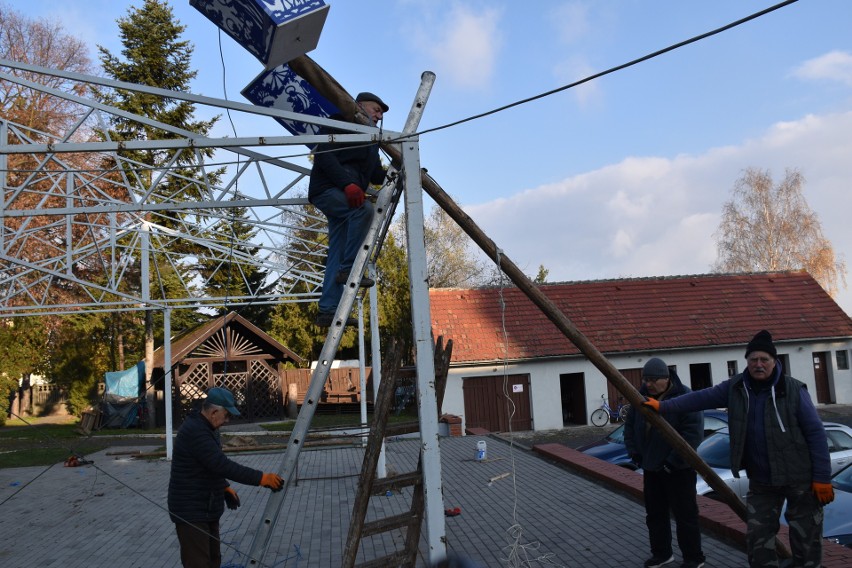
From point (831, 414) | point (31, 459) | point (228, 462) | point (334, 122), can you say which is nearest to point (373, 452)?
point (228, 462)

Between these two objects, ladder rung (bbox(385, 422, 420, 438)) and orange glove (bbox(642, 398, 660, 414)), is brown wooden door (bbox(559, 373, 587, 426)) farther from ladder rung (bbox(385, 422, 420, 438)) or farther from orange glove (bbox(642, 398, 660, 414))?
ladder rung (bbox(385, 422, 420, 438))

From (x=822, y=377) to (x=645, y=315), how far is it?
7.53 metres

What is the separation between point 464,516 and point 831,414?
68.7 feet

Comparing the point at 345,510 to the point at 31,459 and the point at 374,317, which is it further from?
the point at 31,459

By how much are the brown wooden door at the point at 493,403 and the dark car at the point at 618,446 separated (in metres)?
10.8

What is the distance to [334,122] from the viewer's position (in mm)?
4910

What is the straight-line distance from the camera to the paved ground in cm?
667

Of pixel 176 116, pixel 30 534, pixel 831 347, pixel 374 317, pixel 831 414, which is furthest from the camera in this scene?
A: pixel 176 116

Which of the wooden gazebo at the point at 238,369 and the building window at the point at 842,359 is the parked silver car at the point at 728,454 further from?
the wooden gazebo at the point at 238,369

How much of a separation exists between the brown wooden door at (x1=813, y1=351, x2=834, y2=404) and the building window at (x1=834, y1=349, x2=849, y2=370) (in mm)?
484

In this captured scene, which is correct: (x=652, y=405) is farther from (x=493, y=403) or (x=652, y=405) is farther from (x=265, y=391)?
(x=265, y=391)

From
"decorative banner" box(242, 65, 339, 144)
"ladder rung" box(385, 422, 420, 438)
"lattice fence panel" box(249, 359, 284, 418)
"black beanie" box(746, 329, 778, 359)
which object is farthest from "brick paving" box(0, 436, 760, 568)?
"lattice fence panel" box(249, 359, 284, 418)

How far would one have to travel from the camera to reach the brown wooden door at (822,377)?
88.1ft

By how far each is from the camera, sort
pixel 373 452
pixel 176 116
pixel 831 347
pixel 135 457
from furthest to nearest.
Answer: pixel 176 116 < pixel 831 347 < pixel 135 457 < pixel 373 452
